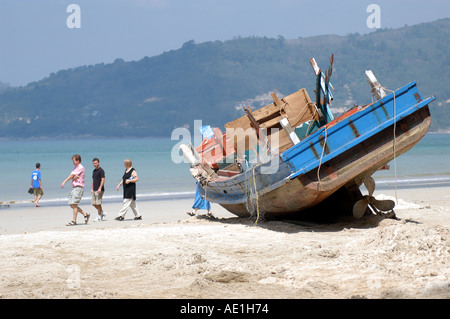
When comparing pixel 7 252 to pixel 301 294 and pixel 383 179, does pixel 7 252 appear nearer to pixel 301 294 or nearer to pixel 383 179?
pixel 301 294

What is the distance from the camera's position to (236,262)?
831 centimetres

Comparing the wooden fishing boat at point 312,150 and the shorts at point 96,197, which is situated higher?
the wooden fishing boat at point 312,150

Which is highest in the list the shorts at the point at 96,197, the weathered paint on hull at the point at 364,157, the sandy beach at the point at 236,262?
the weathered paint on hull at the point at 364,157

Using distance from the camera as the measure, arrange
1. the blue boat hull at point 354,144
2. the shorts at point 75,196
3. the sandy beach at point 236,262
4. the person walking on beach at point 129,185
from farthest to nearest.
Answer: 1. the person walking on beach at point 129,185
2. the shorts at point 75,196
3. the blue boat hull at point 354,144
4. the sandy beach at point 236,262

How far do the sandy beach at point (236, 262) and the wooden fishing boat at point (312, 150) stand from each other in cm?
49

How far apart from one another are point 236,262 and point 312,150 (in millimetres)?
2462

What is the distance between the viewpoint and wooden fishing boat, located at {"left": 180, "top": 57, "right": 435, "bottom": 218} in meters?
9.88

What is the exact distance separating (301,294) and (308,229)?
4.08 meters

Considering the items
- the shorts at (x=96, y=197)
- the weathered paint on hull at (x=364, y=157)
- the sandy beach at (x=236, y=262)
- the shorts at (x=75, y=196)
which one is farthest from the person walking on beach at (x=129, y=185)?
the weathered paint on hull at (x=364, y=157)

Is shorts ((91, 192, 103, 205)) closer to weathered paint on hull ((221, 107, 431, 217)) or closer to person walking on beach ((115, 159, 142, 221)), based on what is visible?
person walking on beach ((115, 159, 142, 221))

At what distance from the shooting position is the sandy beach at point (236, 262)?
22.5ft

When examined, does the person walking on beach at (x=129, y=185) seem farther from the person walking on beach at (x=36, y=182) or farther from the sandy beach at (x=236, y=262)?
the person walking on beach at (x=36, y=182)

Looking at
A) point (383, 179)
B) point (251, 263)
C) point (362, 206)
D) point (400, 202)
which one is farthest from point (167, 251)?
point (383, 179)
